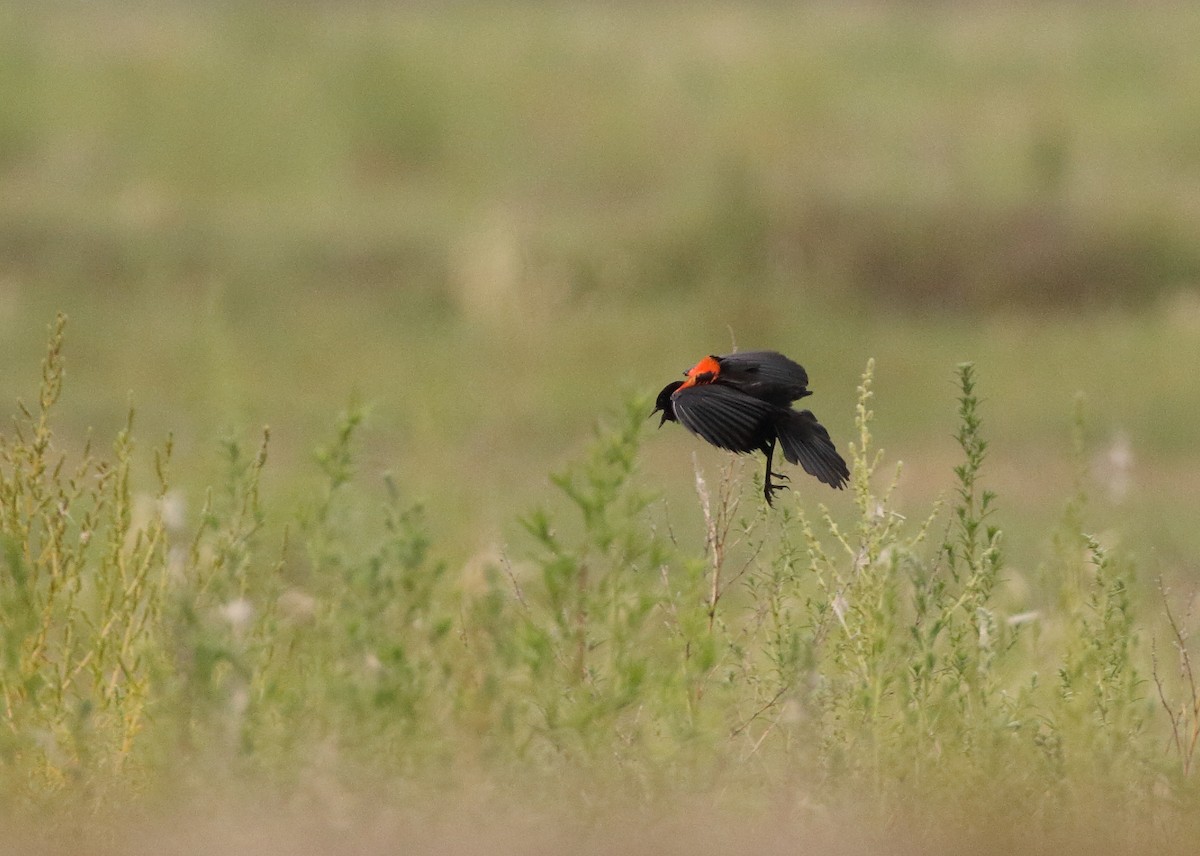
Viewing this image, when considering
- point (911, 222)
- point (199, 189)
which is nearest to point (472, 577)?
point (911, 222)

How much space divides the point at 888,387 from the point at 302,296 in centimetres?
518

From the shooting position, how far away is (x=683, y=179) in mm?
19984

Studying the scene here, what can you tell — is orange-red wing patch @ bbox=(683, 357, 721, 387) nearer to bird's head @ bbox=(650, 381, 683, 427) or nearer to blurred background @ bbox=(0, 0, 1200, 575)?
bird's head @ bbox=(650, 381, 683, 427)

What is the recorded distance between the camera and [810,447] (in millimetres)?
3545

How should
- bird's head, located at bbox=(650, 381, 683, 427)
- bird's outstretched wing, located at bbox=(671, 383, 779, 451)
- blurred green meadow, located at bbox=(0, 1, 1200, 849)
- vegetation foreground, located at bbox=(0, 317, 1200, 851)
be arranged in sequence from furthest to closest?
blurred green meadow, located at bbox=(0, 1, 1200, 849) < bird's head, located at bbox=(650, 381, 683, 427) < bird's outstretched wing, located at bbox=(671, 383, 779, 451) < vegetation foreground, located at bbox=(0, 317, 1200, 851)

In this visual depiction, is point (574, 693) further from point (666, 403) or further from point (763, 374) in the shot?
point (763, 374)

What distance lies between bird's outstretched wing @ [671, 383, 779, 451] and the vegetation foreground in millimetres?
134

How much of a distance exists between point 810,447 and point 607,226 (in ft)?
50.3

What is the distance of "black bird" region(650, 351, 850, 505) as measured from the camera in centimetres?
347

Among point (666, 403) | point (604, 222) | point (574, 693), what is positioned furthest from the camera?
point (604, 222)

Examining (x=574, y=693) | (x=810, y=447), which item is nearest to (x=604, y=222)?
(x=810, y=447)

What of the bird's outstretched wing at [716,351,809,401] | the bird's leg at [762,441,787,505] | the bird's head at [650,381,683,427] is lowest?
the bird's leg at [762,441,787,505]

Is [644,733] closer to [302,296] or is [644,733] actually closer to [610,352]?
[610,352]

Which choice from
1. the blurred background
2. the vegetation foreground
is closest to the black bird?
the vegetation foreground
